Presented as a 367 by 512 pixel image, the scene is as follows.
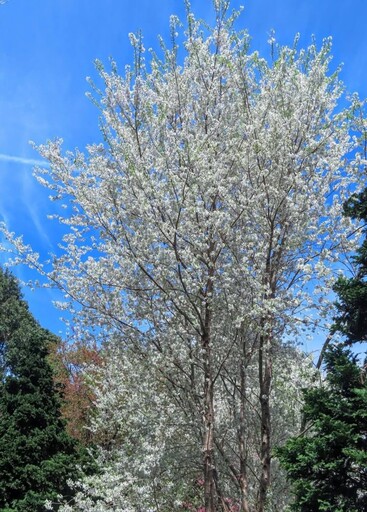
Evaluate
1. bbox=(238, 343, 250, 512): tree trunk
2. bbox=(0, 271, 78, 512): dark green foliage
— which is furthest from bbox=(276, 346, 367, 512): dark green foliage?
bbox=(0, 271, 78, 512): dark green foliage

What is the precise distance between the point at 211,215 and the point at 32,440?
31.9 ft

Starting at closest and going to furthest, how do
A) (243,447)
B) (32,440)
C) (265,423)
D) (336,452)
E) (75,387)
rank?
(336,452) → (265,423) → (243,447) → (32,440) → (75,387)

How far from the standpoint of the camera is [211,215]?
266 inches

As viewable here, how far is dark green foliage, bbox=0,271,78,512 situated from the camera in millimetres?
12500

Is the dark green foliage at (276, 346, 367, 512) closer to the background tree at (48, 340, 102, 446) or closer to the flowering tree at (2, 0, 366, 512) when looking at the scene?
the flowering tree at (2, 0, 366, 512)

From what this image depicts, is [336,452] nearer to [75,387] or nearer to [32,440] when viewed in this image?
[32,440]

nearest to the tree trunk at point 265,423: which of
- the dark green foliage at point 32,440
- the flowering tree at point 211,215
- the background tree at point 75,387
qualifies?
the flowering tree at point 211,215

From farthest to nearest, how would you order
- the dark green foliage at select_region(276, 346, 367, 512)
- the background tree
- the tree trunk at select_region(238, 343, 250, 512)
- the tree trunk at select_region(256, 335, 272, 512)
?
the background tree, the tree trunk at select_region(238, 343, 250, 512), the tree trunk at select_region(256, 335, 272, 512), the dark green foliage at select_region(276, 346, 367, 512)

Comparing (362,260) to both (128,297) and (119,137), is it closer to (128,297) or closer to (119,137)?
(128,297)

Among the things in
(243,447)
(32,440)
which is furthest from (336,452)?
(32,440)

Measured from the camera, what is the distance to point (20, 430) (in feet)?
45.2

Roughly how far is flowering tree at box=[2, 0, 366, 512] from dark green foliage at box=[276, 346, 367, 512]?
114cm

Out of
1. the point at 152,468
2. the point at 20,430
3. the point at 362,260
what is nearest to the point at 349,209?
the point at 362,260

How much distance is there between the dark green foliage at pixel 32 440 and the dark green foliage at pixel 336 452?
8.50m
